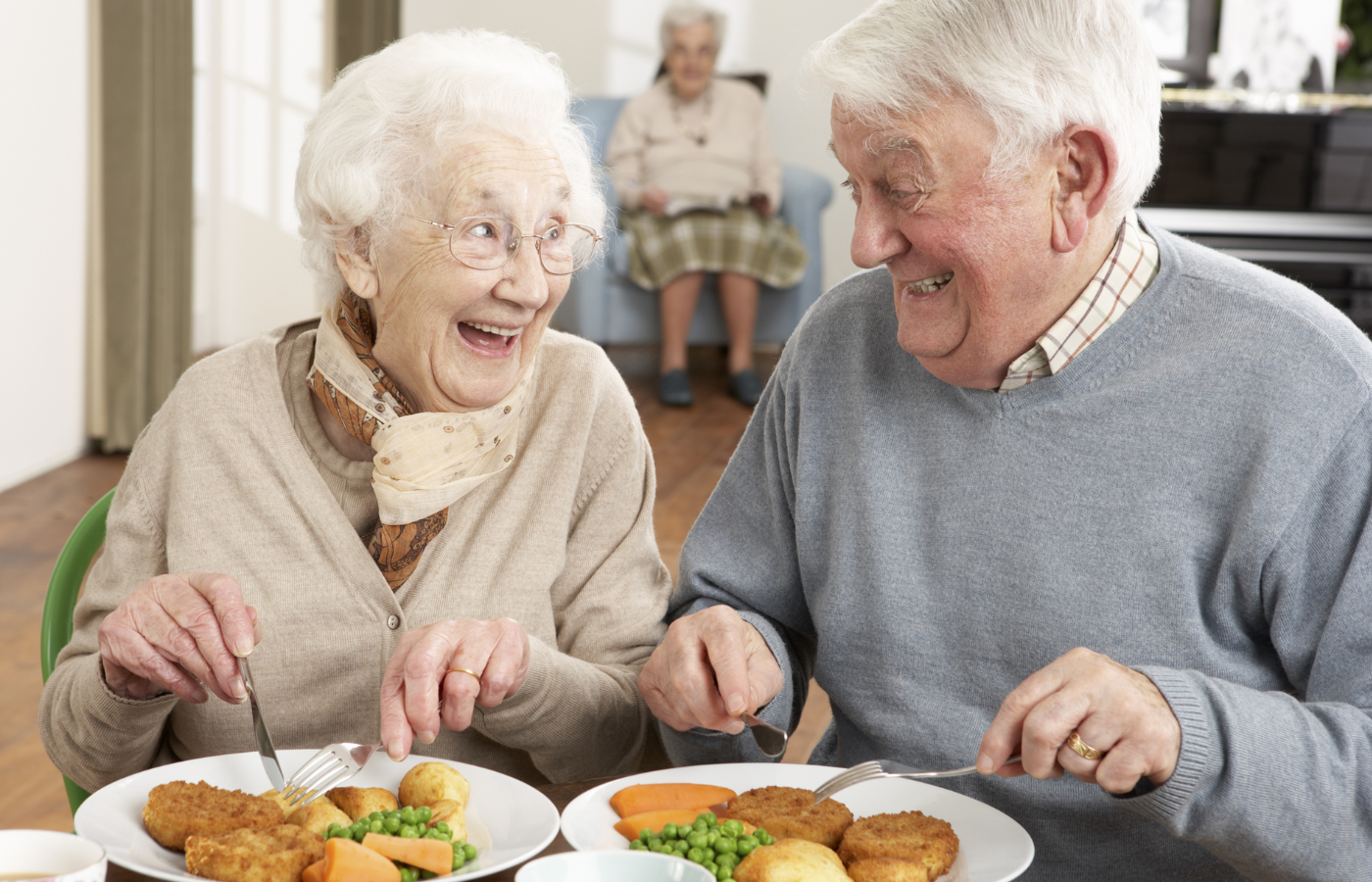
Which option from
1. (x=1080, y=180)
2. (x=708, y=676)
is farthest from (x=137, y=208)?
(x=1080, y=180)

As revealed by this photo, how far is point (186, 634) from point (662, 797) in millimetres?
399

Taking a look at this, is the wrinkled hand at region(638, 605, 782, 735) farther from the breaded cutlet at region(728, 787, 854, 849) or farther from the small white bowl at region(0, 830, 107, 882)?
the small white bowl at region(0, 830, 107, 882)

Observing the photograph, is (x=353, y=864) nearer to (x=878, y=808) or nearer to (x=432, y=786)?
(x=432, y=786)

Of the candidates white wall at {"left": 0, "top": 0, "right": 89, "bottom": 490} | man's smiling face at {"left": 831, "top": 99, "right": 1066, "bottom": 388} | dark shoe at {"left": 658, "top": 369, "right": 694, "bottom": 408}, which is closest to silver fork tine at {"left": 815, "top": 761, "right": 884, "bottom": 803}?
man's smiling face at {"left": 831, "top": 99, "right": 1066, "bottom": 388}

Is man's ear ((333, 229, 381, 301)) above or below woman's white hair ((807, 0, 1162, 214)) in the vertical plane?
below

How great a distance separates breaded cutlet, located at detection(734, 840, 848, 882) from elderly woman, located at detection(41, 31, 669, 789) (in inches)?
14.8

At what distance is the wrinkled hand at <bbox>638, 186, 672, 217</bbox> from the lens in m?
5.82

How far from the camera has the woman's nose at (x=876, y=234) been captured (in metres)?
1.10

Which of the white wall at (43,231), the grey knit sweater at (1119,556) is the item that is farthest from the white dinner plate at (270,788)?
the white wall at (43,231)

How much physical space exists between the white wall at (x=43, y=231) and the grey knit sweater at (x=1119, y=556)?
3.29m

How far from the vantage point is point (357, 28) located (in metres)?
6.55

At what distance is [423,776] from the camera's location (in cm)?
96

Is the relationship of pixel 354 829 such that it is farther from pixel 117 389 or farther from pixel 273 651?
pixel 117 389

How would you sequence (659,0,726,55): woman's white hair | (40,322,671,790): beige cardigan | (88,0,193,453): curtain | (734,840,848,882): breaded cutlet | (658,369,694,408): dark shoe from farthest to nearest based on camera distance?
(659,0,726,55): woman's white hair, (658,369,694,408): dark shoe, (88,0,193,453): curtain, (40,322,671,790): beige cardigan, (734,840,848,882): breaded cutlet
